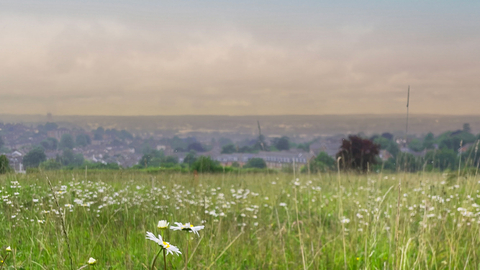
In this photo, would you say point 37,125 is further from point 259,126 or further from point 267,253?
point 267,253

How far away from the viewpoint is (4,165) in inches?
159

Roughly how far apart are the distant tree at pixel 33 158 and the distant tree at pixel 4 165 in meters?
0.17

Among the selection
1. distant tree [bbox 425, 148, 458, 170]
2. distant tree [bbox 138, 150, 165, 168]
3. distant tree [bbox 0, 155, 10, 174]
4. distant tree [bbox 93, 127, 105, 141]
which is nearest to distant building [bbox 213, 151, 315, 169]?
distant tree [bbox 138, 150, 165, 168]

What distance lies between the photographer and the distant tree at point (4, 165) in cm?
399

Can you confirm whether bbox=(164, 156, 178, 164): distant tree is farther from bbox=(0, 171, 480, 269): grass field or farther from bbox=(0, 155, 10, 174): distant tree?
bbox=(0, 155, 10, 174): distant tree

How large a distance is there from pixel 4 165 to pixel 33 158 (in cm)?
29

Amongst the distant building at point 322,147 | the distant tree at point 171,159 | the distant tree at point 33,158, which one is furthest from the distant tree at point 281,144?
the distant tree at point 33,158

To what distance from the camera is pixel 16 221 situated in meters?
3.31

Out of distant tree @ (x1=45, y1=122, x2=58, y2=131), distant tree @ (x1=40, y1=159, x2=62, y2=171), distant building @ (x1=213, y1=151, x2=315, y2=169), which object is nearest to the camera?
distant building @ (x1=213, y1=151, x2=315, y2=169)

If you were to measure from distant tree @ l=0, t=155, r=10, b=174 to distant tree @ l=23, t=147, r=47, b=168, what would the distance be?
0.55 ft

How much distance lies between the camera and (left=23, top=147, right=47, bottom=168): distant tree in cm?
415

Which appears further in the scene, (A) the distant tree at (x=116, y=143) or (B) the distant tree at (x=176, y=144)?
(A) the distant tree at (x=116, y=143)

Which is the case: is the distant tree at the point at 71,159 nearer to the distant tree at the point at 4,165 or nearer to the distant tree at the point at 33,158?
the distant tree at the point at 33,158

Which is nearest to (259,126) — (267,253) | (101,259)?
(267,253)
